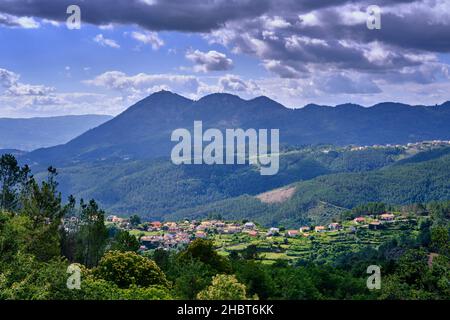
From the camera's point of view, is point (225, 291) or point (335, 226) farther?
point (335, 226)

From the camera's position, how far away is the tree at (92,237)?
180 ft

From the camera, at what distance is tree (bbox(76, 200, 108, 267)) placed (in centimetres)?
5491

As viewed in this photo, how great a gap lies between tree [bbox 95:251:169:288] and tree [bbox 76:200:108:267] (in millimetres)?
17855

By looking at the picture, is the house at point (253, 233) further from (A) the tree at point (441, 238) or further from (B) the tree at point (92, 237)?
(A) the tree at point (441, 238)

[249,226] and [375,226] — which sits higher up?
[375,226]

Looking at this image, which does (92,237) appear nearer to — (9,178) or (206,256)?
(9,178)

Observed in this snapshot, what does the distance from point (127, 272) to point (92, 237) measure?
64.4 feet

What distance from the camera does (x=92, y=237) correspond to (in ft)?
181

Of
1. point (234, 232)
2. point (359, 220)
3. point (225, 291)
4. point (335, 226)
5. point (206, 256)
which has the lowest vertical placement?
point (234, 232)

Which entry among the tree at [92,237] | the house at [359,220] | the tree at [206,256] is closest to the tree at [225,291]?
the tree at [206,256]

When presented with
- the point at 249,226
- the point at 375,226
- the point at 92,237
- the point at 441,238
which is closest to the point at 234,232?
the point at 249,226

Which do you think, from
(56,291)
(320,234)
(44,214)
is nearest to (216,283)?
(56,291)
